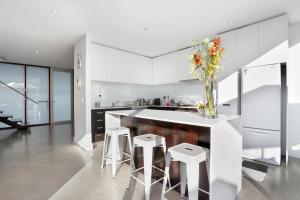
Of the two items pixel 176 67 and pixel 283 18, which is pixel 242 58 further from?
pixel 176 67

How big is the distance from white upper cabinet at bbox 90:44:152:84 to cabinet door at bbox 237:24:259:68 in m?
2.93

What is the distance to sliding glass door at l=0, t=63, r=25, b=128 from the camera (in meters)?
6.00

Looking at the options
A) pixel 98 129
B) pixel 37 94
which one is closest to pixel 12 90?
pixel 37 94

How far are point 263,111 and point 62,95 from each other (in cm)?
773

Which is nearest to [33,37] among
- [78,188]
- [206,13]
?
[78,188]

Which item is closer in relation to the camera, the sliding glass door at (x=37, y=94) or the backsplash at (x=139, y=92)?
the backsplash at (x=139, y=92)

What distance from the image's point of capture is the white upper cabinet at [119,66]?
4.09 metres

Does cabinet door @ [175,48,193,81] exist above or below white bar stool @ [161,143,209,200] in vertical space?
above

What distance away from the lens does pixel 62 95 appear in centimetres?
742

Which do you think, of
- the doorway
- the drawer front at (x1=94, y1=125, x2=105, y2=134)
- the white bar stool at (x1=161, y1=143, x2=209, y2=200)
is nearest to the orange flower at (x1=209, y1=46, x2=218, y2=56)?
the white bar stool at (x1=161, y1=143, x2=209, y2=200)

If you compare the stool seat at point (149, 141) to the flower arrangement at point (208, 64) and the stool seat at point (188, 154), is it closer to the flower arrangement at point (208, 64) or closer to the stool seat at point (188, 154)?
the stool seat at point (188, 154)

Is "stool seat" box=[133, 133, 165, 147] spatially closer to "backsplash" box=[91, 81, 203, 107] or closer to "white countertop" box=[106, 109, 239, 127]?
"white countertop" box=[106, 109, 239, 127]

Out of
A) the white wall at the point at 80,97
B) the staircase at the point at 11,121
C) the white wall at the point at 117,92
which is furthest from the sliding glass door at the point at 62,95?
the white wall at the point at 80,97

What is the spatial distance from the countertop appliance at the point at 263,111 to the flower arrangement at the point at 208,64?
5.47 feet
